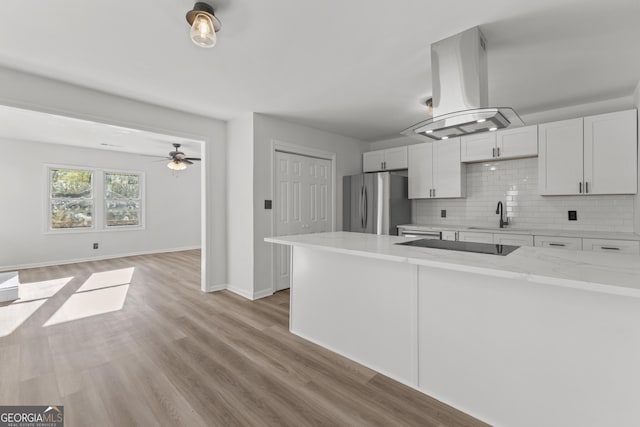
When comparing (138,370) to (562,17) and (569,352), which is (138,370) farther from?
(562,17)

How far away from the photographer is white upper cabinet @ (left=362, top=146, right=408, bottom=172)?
187 inches

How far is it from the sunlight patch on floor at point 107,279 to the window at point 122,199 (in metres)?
1.91

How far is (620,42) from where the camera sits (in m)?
2.16

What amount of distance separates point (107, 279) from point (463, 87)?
18.2ft

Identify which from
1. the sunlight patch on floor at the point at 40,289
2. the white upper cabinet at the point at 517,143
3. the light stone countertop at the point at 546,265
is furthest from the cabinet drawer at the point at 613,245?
the sunlight patch on floor at the point at 40,289

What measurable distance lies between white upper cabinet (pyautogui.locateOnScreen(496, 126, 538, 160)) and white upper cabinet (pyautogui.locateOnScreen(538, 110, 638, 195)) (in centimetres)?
7

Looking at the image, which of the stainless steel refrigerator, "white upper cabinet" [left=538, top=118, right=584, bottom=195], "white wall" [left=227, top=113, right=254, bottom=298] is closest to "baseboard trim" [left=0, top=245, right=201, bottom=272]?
"white wall" [left=227, top=113, right=254, bottom=298]

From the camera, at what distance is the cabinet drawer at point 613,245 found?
2793 mm

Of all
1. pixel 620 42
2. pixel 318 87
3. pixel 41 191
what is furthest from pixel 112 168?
pixel 620 42

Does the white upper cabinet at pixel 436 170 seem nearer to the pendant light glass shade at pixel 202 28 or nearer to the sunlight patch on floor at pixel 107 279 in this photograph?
the pendant light glass shade at pixel 202 28

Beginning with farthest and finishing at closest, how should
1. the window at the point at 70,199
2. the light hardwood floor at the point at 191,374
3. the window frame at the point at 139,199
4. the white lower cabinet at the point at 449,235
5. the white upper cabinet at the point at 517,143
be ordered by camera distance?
1. the window frame at the point at 139,199
2. the window at the point at 70,199
3. the white lower cabinet at the point at 449,235
4. the white upper cabinet at the point at 517,143
5. the light hardwood floor at the point at 191,374

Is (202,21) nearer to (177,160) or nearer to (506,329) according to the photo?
(506,329)

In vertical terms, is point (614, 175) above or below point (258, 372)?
above

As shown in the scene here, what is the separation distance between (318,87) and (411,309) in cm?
233
